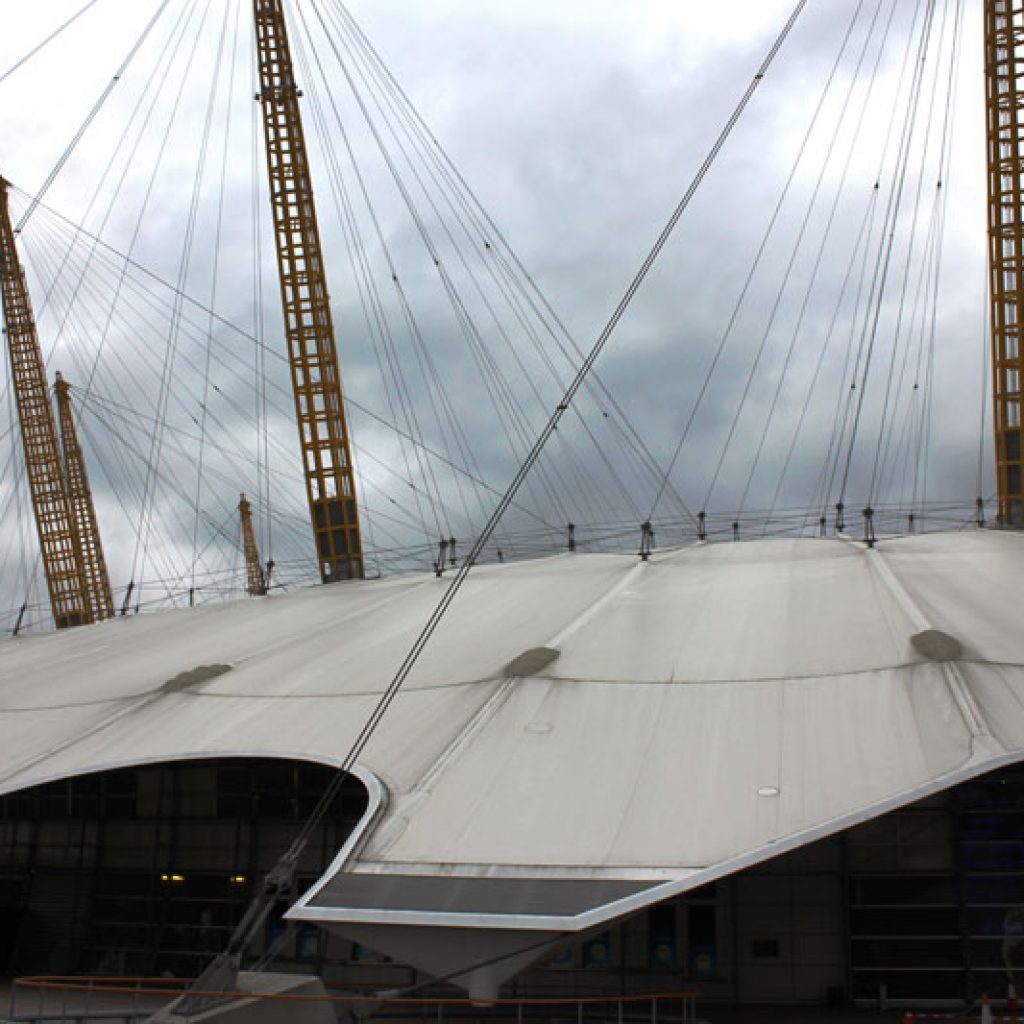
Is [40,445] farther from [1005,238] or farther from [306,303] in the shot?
[1005,238]

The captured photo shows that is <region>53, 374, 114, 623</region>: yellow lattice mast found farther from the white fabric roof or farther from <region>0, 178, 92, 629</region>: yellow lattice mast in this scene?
the white fabric roof

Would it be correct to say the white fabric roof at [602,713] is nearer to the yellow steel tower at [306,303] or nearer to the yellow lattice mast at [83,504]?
the yellow steel tower at [306,303]

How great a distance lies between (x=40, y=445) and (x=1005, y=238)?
51861 mm

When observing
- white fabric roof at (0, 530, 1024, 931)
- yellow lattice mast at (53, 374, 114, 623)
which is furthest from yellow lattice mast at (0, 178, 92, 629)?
white fabric roof at (0, 530, 1024, 931)

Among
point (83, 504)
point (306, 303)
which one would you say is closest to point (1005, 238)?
point (306, 303)

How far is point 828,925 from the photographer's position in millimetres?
19219

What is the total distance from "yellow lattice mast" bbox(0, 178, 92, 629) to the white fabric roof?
40.3 meters

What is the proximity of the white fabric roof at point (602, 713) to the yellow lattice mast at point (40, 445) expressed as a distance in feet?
132

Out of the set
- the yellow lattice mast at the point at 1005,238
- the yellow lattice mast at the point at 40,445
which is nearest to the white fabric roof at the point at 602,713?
the yellow lattice mast at the point at 1005,238

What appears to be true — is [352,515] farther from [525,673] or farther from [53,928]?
[525,673]

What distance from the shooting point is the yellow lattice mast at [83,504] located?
71938mm

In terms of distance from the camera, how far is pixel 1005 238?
45750 millimetres

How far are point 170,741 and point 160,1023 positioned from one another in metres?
6.11

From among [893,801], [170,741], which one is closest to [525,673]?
[170,741]
